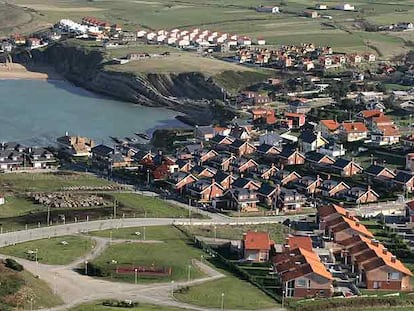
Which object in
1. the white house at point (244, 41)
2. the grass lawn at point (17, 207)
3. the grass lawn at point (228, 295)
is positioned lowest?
the grass lawn at point (17, 207)

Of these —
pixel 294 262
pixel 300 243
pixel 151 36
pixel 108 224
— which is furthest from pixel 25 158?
pixel 151 36

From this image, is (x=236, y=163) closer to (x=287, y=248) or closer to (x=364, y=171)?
(x=364, y=171)

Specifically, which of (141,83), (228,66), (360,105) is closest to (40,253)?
(360,105)

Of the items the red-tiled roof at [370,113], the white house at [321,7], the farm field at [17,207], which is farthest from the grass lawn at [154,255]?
the white house at [321,7]

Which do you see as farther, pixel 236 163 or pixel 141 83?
pixel 141 83

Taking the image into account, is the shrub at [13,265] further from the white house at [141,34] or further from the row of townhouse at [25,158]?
the white house at [141,34]

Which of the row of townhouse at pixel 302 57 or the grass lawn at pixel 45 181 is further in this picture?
the row of townhouse at pixel 302 57

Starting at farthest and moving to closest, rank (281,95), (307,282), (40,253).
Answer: (281,95), (40,253), (307,282)
